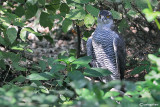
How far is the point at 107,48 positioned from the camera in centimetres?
462

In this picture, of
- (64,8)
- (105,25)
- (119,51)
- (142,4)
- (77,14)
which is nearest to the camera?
(142,4)

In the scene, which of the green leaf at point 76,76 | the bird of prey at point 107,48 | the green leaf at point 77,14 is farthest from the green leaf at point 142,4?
the bird of prey at point 107,48

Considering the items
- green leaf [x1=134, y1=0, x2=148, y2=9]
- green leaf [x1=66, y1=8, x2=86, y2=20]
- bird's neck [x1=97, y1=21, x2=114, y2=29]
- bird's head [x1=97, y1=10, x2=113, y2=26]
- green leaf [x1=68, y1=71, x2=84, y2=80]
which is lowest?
green leaf [x1=68, y1=71, x2=84, y2=80]

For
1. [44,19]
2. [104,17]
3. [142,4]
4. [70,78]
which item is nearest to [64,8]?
[44,19]

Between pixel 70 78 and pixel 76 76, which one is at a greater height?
pixel 76 76

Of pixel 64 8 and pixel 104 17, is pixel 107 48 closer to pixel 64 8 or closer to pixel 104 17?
pixel 104 17

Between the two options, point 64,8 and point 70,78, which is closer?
point 70,78

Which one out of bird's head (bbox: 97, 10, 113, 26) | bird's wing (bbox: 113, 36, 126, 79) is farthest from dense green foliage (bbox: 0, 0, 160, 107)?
bird's head (bbox: 97, 10, 113, 26)

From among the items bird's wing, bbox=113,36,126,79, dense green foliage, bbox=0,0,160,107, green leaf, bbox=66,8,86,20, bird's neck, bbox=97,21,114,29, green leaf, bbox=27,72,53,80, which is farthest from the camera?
bird's neck, bbox=97,21,114,29

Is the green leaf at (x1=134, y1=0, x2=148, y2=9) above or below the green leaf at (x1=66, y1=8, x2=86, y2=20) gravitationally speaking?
above

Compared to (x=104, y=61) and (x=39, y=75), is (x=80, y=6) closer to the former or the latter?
(x=39, y=75)

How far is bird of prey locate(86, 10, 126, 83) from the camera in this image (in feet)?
15.0

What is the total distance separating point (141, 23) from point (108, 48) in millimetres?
1624

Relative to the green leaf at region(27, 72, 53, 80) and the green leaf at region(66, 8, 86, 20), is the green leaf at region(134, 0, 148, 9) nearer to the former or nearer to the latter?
the green leaf at region(66, 8, 86, 20)
